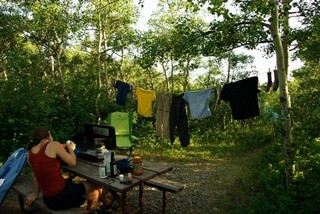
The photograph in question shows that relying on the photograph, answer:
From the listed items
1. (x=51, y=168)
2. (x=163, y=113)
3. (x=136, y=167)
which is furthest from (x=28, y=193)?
(x=163, y=113)

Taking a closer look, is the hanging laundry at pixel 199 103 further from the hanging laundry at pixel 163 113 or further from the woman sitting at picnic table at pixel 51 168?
the woman sitting at picnic table at pixel 51 168

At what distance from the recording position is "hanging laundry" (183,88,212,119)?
554 cm

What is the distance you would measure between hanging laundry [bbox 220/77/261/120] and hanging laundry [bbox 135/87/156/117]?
7.08 ft

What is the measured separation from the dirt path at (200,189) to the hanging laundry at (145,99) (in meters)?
1.63

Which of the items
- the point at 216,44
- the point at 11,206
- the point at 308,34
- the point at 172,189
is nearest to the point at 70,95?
the point at 11,206

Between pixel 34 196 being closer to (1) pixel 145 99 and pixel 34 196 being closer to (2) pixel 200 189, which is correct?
(2) pixel 200 189

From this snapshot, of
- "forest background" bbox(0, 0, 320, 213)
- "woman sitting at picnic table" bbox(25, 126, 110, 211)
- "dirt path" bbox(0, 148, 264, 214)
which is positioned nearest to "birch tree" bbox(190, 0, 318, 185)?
"forest background" bbox(0, 0, 320, 213)

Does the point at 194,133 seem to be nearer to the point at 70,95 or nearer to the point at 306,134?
the point at 70,95

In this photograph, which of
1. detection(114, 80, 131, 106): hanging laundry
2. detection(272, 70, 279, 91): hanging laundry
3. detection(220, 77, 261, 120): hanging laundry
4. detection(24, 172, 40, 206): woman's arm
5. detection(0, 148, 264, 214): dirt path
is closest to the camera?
detection(24, 172, 40, 206): woman's arm

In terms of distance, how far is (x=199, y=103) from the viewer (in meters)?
5.59

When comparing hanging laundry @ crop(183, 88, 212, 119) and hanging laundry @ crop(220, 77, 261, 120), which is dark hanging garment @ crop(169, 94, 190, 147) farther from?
hanging laundry @ crop(220, 77, 261, 120)

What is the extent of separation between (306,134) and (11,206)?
14.7 ft

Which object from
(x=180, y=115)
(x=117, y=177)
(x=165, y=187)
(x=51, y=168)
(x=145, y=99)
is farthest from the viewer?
(x=145, y=99)

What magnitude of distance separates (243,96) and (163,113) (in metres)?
2.04
